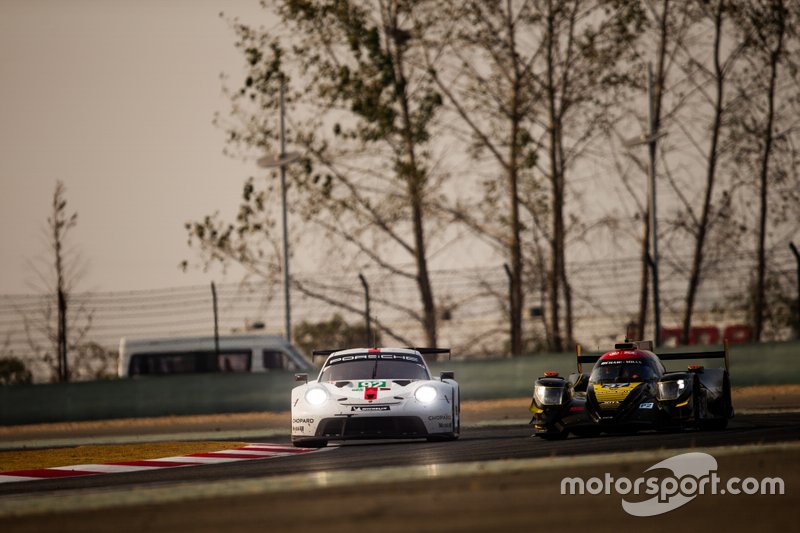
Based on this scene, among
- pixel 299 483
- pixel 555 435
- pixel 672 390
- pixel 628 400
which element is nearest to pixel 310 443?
pixel 555 435

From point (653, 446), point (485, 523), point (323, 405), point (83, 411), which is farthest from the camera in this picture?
point (83, 411)

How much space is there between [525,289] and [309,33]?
8.51m

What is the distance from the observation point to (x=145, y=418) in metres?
26.7

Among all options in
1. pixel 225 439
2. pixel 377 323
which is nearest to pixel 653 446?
pixel 225 439

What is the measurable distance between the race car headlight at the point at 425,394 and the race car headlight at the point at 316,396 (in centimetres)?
104

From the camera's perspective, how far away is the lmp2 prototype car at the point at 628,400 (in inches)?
591

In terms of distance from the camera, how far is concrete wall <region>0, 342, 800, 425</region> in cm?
2627

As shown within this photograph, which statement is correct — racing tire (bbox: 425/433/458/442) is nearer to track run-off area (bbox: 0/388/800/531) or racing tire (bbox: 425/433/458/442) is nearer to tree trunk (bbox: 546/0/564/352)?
track run-off area (bbox: 0/388/800/531)

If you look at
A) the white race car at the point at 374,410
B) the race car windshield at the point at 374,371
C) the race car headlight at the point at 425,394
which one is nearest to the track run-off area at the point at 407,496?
the white race car at the point at 374,410

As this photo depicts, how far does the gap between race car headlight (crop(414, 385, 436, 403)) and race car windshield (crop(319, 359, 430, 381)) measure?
83 cm

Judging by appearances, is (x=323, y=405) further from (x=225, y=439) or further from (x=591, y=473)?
(x=591, y=473)

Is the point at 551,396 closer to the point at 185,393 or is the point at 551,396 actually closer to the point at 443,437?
the point at 443,437

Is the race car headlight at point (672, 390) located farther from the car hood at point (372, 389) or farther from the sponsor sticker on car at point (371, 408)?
the sponsor sticker on car at point (371, 408)

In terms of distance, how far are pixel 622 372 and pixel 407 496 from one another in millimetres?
7358
